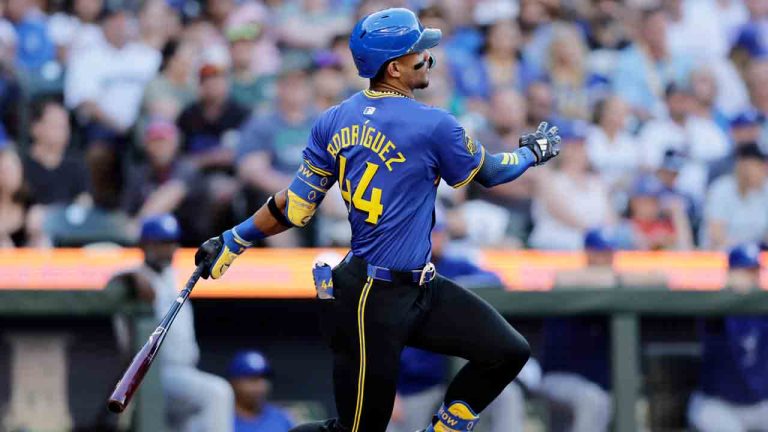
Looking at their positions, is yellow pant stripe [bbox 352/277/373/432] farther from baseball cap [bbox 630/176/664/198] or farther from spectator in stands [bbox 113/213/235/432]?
baseball cap [bbox 630/176/664/198]

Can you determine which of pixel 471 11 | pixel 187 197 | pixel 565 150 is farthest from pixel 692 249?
pixel 187 197

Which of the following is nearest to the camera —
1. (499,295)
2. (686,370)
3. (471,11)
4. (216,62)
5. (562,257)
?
(499,295)

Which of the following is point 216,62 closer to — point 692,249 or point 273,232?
point 692,249

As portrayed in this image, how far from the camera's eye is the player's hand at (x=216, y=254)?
18.8 ft

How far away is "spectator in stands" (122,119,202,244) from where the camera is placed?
8.91m

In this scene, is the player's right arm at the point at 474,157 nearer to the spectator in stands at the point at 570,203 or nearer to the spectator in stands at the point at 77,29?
the spectator in stands at the point at 570,203

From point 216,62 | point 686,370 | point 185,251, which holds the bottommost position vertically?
point 686,370

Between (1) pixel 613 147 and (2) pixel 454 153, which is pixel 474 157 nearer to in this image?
(2) pixel 454 153

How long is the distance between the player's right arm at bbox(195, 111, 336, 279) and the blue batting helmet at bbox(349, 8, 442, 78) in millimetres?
361

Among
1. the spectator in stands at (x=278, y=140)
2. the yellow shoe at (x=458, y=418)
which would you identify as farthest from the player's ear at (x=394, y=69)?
the spectator in stands at (x=278, y=140)

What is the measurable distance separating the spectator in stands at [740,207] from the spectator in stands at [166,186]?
373cm

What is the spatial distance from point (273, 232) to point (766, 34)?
7.48 metres

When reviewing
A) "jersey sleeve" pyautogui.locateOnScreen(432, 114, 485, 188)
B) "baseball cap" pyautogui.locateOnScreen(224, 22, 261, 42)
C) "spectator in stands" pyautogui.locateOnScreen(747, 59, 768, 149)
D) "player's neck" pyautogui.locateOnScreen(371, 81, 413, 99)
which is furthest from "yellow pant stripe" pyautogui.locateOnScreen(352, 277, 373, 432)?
"spectator in stands" pyautogui.locateOnScreen(747, 59, 768, 149)

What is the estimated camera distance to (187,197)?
8.97m
